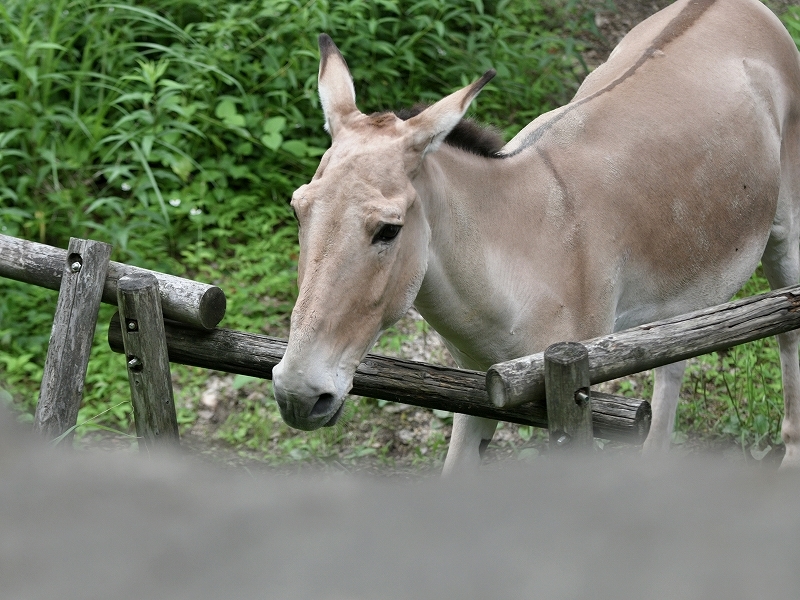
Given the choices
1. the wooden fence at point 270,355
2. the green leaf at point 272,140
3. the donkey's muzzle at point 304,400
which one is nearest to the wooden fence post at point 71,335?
the wooden fence at point 270,355

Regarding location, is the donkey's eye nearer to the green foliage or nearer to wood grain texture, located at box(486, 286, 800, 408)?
wood grain texture, located at box(486, 286, 800, 408)

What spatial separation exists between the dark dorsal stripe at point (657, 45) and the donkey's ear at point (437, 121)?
2.22 ft

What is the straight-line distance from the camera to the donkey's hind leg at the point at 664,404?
464 centimetres

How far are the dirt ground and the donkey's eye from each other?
6.44ft

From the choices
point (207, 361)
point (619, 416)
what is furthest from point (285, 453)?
point (619, 416)

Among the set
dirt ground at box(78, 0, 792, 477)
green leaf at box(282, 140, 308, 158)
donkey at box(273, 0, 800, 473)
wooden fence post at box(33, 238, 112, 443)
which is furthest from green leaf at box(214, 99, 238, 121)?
wooden fence post at box(33, 238, 112, 443)

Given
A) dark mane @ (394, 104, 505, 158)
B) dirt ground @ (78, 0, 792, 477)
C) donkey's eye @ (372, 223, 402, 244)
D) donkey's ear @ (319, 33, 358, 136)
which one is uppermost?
donkey's ear @ (319, 33, 358, 136)

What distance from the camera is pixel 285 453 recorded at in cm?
478

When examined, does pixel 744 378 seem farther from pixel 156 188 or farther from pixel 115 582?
pixel 115 582

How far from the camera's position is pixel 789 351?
4727 mm

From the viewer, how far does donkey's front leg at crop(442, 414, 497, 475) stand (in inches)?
146

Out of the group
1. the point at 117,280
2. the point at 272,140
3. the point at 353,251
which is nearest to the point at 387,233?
the point at 353,251

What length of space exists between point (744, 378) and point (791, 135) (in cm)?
154

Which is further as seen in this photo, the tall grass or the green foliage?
the green foliage
